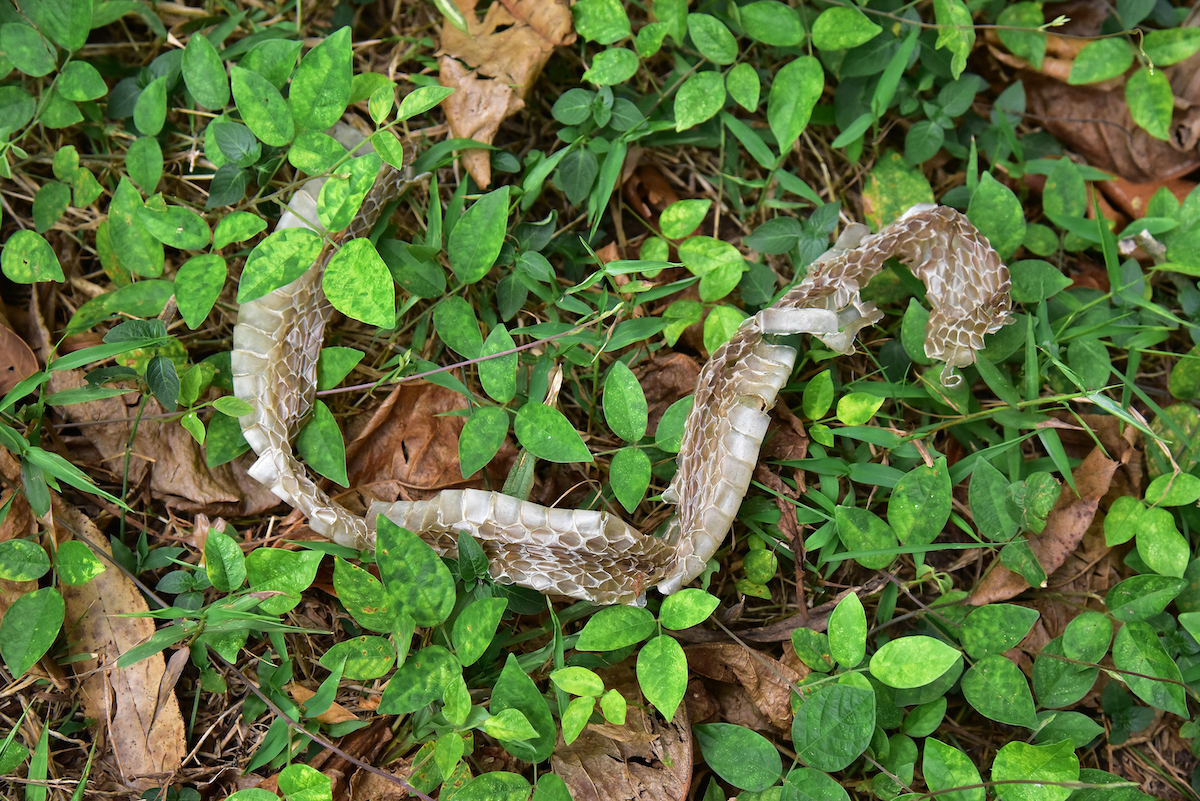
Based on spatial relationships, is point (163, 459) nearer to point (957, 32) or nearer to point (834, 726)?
point (834, 726)

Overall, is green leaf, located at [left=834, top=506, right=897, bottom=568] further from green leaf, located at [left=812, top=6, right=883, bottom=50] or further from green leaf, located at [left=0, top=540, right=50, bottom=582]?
green leaf, located at [left=0, top=540, right=50, bottom=582]

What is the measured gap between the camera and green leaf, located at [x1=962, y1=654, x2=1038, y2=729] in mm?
1650

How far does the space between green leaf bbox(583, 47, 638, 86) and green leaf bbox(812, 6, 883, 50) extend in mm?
466

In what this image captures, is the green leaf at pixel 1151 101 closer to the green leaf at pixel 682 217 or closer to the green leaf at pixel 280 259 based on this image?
the green leaf at pixel 682 217

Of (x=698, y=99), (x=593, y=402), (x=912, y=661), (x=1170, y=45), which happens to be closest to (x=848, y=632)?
(x=912, y=661)

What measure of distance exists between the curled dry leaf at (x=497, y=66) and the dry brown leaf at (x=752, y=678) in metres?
1.25

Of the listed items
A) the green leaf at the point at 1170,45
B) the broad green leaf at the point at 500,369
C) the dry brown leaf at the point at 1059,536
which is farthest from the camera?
the green leaf at the point at 1170,45

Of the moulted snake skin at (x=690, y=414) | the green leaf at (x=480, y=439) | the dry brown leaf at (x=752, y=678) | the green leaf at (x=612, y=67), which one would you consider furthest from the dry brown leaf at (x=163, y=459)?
the green leaf at (x=612, y=67)

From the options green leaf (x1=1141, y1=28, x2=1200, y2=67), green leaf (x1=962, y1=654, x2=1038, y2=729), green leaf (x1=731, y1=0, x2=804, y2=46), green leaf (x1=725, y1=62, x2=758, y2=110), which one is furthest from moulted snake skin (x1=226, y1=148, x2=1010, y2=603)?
green leaf (x1=1141, y1=28, x2=1200, y2=67)

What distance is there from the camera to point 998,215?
193 cm

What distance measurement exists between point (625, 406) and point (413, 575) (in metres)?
0.57

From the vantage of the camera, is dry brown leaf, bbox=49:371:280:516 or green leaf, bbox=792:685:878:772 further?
dry brown leaf, bbox=49:371:280:516

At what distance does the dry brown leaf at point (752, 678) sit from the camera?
172cm

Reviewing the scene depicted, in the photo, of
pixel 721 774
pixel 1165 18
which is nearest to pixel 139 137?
pixel 721 774
